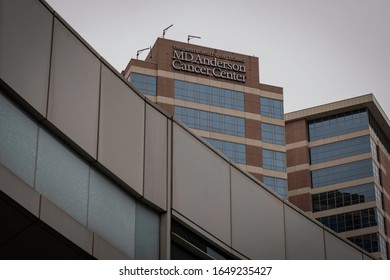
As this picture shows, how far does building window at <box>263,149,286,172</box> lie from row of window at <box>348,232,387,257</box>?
49.9 ft

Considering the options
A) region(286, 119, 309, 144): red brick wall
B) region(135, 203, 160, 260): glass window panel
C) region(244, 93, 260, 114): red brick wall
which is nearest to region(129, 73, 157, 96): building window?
region(244, 93, 260, 114): red brick wall

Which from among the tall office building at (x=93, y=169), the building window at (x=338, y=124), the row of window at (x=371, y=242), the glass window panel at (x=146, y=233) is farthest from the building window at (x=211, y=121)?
the glass window panel at (x=146, y=233)

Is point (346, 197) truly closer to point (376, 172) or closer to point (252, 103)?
point (376, 172)

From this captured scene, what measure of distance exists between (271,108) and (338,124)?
1598 centimetres

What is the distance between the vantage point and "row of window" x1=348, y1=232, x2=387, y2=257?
9894 cm

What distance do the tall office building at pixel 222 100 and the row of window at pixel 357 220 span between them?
13697mm

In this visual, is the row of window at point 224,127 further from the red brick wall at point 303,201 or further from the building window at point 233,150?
the red brick wall at point 303,201

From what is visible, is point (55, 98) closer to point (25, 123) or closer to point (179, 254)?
point (25, 123)

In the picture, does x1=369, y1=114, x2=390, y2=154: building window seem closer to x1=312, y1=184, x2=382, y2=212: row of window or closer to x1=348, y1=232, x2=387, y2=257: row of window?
x1=312, y1=184, x2=382, y2=212: row of window

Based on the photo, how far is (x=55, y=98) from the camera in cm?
1728

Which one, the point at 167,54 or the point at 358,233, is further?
the point at 358,233
